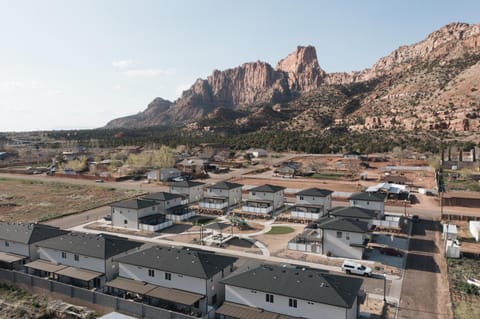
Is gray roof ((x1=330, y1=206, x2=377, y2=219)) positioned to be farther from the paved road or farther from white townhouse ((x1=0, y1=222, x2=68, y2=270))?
white townhouse ((x1=0, y1=222, x2=68, y2=270))

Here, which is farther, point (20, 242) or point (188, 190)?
point (188, 190)

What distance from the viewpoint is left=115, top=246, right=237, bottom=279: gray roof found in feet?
100.0

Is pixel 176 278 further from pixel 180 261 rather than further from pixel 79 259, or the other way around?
pixel 79 259

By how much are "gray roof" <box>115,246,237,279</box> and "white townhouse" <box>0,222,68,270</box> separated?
40.4ft

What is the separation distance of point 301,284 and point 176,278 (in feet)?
34.8

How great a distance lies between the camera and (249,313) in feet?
88.0

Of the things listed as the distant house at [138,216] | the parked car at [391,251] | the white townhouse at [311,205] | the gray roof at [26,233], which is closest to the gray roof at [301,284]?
the parked car at [391,251]

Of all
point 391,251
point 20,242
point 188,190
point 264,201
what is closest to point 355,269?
point 391,251

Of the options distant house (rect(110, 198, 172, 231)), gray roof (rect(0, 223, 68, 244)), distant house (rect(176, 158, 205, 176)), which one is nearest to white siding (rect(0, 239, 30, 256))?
gray roof (rect(0, 223, 68, 244))

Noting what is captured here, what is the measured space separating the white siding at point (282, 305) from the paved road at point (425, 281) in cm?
700

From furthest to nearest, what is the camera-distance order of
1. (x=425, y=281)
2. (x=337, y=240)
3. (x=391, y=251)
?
1. (x=337, y=240)
2. (x=391, y=251)
3. (x=425, y=281)

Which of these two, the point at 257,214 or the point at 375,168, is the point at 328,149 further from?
the point at 257,214

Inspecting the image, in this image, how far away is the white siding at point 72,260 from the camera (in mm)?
34938

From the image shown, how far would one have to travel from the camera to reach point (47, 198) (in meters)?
80.2
